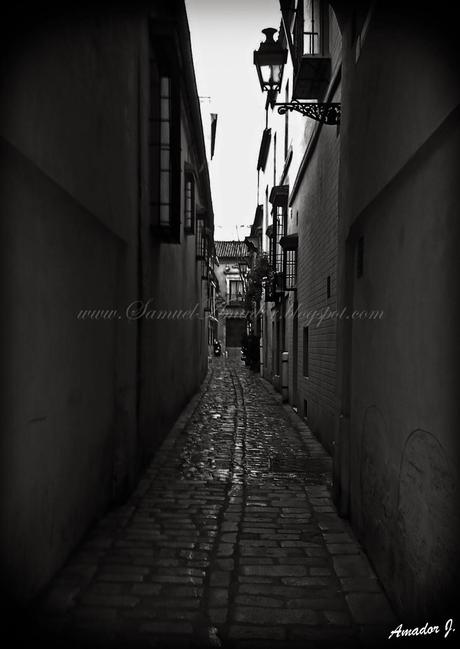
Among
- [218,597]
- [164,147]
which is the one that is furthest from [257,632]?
[164,147]

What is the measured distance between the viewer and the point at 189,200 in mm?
12648

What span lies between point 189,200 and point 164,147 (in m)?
4.73

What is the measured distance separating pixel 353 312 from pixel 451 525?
10.1ft

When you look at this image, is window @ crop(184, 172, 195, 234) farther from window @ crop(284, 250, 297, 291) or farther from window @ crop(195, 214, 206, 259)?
window @ crop(195, 214, 206, 259)

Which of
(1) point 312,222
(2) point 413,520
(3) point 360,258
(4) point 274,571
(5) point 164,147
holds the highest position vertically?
(5) point 164,147

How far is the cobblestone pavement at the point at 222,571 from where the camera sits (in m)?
3.35

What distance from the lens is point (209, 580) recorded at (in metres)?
4.07

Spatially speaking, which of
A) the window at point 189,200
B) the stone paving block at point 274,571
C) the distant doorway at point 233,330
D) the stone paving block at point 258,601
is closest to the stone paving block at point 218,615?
the stone paving block at point 258,601

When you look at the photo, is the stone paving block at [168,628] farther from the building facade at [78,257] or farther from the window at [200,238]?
the window at [200,238]

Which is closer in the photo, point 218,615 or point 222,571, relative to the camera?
point 218,615

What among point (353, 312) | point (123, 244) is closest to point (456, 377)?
point (353, 312)

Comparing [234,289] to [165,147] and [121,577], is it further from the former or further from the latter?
[121,577]

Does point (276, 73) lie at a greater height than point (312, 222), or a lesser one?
greater

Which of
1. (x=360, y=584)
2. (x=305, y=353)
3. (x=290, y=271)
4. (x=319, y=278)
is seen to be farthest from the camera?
(x=290, y=271)
